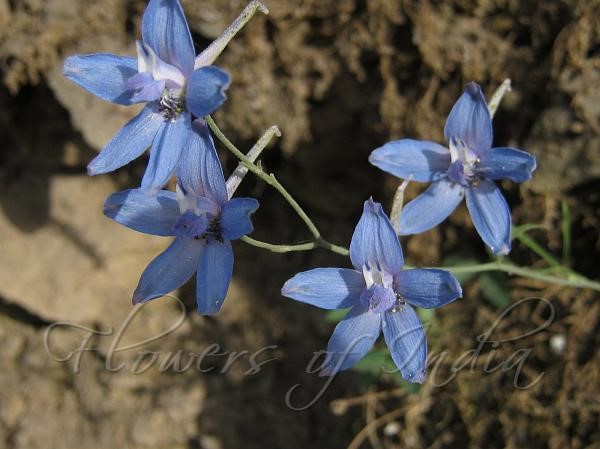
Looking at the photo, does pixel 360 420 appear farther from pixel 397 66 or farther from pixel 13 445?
pixel 13 445

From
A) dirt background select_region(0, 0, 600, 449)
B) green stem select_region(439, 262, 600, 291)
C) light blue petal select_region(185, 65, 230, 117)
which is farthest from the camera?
dirt background select_region(0, 0, 600, 449)

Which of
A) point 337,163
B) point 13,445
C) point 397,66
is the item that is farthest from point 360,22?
point 13,445

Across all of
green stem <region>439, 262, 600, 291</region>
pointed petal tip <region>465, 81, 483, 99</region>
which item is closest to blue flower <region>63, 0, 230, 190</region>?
pointed petal tip <region>465, 81, 483, 99</region>

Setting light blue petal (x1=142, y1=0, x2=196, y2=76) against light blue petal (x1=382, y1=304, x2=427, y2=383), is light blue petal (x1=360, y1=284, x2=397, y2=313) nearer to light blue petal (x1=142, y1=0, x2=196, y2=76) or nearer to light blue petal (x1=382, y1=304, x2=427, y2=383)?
light blue petal (x1=382, y1=304, x2=427, y2=383)

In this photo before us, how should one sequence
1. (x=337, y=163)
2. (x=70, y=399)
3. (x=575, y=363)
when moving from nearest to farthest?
(x=575, y=363) < (x=337, y=163) < (x=70, y=399)

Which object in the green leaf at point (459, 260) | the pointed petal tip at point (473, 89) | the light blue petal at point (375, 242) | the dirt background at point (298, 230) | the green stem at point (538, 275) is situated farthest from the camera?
the green leaf at point (459, 260)

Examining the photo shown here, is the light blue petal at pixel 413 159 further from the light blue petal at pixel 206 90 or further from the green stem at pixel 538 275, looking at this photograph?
the light blue petal at pixel 206 90

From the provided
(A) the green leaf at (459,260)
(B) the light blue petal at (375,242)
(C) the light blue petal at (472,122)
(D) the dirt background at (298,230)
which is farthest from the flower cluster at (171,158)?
(A) the green leaf at (459,260)
